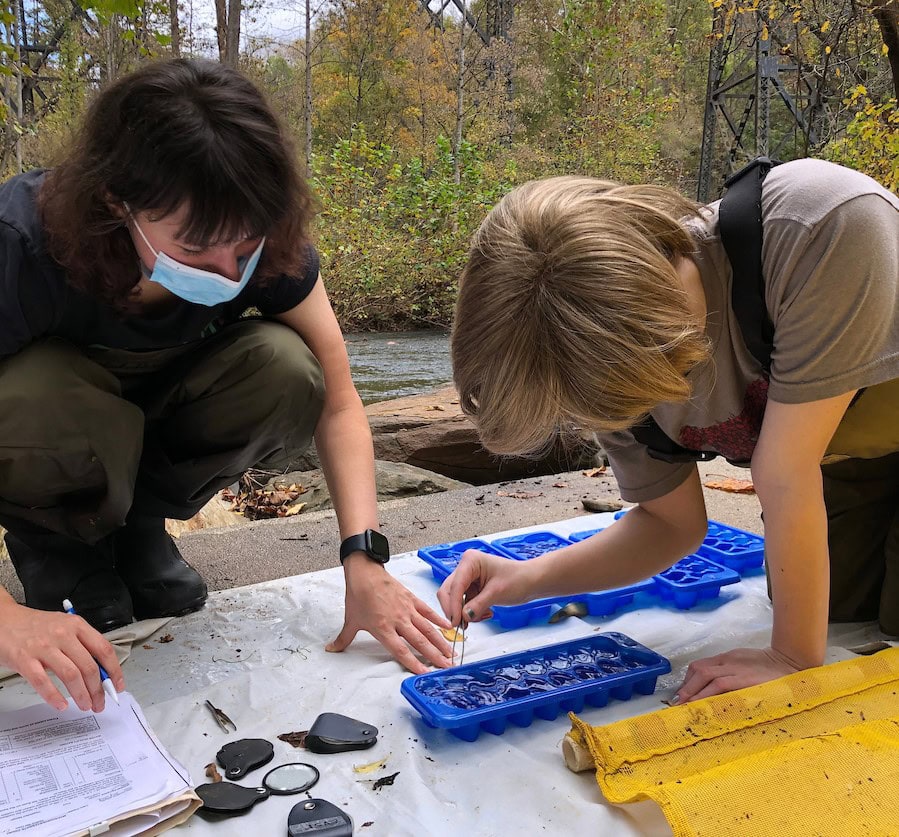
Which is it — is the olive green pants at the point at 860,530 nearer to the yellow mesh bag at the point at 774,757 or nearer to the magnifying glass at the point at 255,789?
the yellow mesh bag at the point at 774,757

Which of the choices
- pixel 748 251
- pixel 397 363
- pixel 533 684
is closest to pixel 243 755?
pixel 533 684

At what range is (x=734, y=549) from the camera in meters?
1.86

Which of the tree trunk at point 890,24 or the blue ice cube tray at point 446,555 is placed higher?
the tree trunk at point 890,24

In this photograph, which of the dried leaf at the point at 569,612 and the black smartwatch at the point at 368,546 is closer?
the black smartwatch at the point at 368,546

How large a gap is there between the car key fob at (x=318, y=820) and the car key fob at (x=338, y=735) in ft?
0.41

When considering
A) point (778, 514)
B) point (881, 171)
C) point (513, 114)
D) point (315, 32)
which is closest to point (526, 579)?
point (778, 514)

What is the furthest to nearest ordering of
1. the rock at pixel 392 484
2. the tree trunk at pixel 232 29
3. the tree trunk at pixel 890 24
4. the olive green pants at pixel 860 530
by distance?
1. the tree trunk at pixel 232 29
2. the rock at pixel 392 484
3. the tree trunk at pixel 890 24
4. the olive green pants at pixel 860 530

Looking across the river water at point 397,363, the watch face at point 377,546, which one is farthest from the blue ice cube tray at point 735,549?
the river water at point 397,363

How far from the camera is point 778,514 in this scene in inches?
45.0

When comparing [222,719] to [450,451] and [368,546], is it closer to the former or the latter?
[368,546]

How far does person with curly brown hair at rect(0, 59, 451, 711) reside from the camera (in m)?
1.15

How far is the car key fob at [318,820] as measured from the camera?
Answer: 3.16ft

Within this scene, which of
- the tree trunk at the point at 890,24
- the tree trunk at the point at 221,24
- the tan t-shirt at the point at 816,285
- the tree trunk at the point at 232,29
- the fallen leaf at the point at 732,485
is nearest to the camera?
the tan t-shirt at the point at 816,285

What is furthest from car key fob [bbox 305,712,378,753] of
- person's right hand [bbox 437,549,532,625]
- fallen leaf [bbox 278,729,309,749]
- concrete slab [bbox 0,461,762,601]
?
concrete slab [bbox 0,461,762,601]
